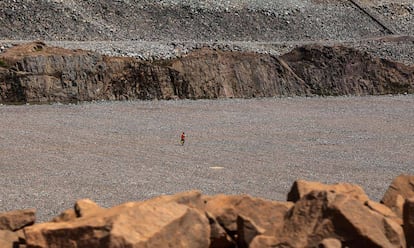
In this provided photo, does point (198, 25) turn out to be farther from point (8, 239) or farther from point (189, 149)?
point (8, 239)

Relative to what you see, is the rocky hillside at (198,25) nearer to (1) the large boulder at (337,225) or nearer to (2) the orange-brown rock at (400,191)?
(2) the orange-brown rock at (400,191)

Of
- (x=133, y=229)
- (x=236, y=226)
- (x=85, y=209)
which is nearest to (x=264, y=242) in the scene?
(x=236, y=226)

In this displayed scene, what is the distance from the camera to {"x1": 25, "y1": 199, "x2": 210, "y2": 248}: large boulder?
722 centimetres

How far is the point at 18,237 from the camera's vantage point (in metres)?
8.46

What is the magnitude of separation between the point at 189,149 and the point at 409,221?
497 inches

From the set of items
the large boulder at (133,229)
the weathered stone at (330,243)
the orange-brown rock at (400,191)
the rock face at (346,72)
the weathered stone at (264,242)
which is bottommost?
the rock face at (346,72)

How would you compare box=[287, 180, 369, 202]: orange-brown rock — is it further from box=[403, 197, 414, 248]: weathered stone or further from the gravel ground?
the gravel ground

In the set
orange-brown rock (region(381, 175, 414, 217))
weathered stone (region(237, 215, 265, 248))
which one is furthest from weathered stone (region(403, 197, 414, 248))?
weathered stone (region(237, 215, 265, 248))

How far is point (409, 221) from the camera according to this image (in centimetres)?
824

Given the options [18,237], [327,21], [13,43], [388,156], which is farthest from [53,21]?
[18,237]

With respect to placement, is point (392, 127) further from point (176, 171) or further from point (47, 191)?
point (47, 191)

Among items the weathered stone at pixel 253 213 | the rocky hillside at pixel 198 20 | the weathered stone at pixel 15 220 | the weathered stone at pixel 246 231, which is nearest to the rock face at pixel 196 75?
the rocky hillside at pixel 198 20

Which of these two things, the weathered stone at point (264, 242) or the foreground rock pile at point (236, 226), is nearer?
the foreground rock pile at point (236, 226)

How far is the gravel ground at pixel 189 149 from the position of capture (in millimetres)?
15203
